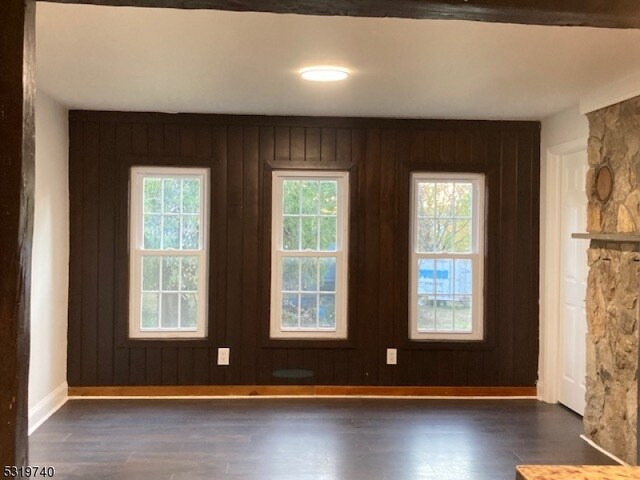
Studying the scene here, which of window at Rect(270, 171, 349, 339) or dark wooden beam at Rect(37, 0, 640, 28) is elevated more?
dark wooden beam at Rect(37, 0, 640, 28)

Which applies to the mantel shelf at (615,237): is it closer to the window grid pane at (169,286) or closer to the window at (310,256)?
the window at (310,256)

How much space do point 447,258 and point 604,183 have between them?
1.58m

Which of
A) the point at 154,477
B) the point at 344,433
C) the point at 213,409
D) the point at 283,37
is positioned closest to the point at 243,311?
the point at 213,409

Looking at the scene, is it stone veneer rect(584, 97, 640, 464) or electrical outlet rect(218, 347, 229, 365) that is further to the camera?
electrical outlet rect(218, 347, 229, 365)

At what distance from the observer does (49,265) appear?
465 centimetres

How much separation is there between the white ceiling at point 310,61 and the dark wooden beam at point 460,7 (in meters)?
1.01

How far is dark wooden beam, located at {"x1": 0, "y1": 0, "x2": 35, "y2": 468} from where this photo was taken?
164 cm

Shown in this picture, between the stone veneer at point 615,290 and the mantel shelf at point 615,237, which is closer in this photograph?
the mantel shelf at point 615,237

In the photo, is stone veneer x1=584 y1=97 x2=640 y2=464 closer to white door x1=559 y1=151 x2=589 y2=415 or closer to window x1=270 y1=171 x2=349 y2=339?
white door x1=559 y1=151 x2=589 y2=415

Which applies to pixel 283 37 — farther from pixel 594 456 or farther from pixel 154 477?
pixel 594 456

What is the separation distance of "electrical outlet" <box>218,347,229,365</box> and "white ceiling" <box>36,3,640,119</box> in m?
1.98

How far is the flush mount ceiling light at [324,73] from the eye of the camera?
3.60 meters

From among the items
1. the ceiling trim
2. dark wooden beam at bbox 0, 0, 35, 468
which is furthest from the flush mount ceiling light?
dark wooden beam at bbox 0, 0, 35, 468

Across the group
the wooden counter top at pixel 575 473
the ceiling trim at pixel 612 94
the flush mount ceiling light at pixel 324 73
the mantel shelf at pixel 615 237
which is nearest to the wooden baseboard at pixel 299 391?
the mantel shelf at pixel 615 237
